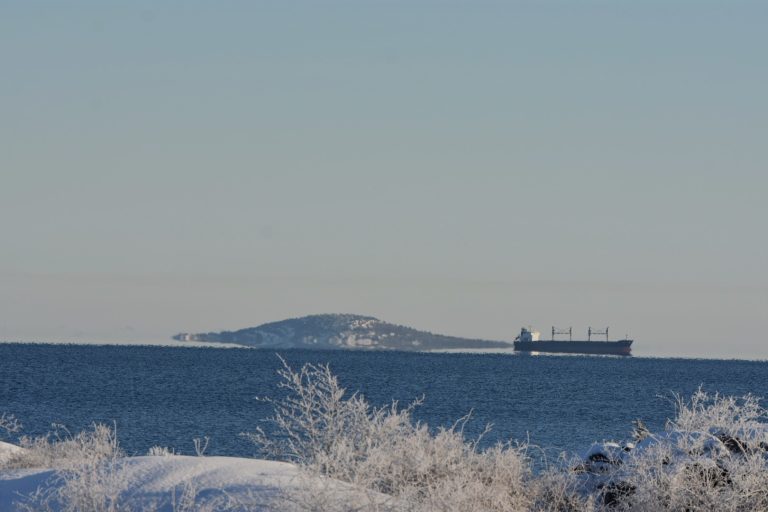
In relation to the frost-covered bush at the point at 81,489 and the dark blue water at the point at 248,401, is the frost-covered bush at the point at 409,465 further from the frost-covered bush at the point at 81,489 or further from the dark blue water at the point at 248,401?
the dark blue water at the point at 248,401

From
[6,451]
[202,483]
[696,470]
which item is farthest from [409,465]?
[6,451]

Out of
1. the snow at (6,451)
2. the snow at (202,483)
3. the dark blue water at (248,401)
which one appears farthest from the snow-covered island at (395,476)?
the dark blue water at (248,401)

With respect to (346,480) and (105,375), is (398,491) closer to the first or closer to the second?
(346,480)

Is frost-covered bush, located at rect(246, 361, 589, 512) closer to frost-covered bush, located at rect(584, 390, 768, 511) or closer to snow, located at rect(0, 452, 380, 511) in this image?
snow, located at rect(0, 452, 380, 511)

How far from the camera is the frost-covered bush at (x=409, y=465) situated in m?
15.3

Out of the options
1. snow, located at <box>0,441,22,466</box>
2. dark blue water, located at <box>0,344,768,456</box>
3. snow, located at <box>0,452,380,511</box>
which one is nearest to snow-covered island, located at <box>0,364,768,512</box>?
snow, located at <box>0,452,380,511</box>

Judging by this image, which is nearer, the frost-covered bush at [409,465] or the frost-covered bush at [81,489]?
the frost-covered bush at [81,489]

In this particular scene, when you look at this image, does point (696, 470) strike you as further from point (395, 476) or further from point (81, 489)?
point (81, 489)

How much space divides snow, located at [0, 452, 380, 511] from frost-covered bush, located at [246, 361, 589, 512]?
0.91 ft

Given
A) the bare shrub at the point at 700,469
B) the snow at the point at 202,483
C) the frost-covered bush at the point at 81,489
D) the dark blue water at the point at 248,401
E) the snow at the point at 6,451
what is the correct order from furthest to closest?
the dark blue water at the point at 248,401
the snow at the point at 6,451
the bare shrub at the point at 700,469
the snow at the point at 202,483
the frost-covered bush at the point at 81,489

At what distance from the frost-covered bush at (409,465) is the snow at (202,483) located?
0.28 m

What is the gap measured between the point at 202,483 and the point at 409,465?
3.00 m

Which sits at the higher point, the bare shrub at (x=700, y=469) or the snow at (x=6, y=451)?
the bare shrub at (x=700, y=469)

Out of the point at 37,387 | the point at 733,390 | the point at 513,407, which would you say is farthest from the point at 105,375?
the point at 733,390
